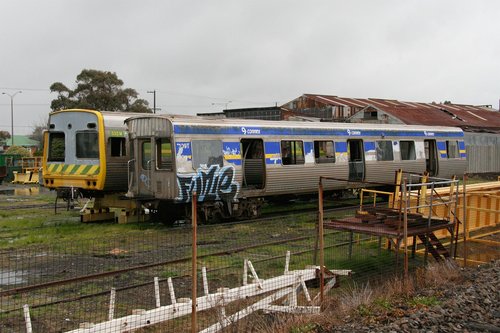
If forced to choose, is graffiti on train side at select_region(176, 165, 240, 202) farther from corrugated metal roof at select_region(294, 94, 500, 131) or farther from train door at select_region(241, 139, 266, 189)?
corrugated metal roof at select_region(294, 94, 500, 131)

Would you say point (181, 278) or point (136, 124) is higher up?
point (136, 124)

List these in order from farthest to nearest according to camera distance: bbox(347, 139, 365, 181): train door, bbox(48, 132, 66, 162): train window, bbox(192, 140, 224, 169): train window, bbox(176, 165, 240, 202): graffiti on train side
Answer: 1. bbox(347, 139, 365, 181): train door
2. bbox(48, 132, 66, 162): train window
3. bbox(192, 140, 224, 169): train window
4. bbox(176, 165, 240, 202): graffiti on train side

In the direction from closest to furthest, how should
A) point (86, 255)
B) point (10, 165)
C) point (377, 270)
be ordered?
point (377, 270), point (86, 255), point (10, 165)

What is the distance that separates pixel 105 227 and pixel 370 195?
10.9 m

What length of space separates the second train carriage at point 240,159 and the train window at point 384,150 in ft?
0.09

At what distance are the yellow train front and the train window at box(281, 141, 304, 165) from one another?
4.59 meters

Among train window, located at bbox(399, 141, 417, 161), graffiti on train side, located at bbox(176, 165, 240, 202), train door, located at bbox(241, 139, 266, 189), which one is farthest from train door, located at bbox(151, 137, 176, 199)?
train window, located at bbox(399, 141, 417, 161)

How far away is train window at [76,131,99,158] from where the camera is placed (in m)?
15.7

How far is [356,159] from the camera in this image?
19.3m

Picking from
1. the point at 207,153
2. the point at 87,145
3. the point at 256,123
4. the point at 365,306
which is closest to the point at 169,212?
the point at 207,153

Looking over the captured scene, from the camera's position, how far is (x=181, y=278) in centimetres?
884

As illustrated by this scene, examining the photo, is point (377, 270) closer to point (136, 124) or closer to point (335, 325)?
point (335, 325)

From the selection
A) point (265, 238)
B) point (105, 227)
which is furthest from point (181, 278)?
point (105, 227)

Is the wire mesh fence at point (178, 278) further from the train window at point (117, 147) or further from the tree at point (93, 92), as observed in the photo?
the tree at point (93, 92)
